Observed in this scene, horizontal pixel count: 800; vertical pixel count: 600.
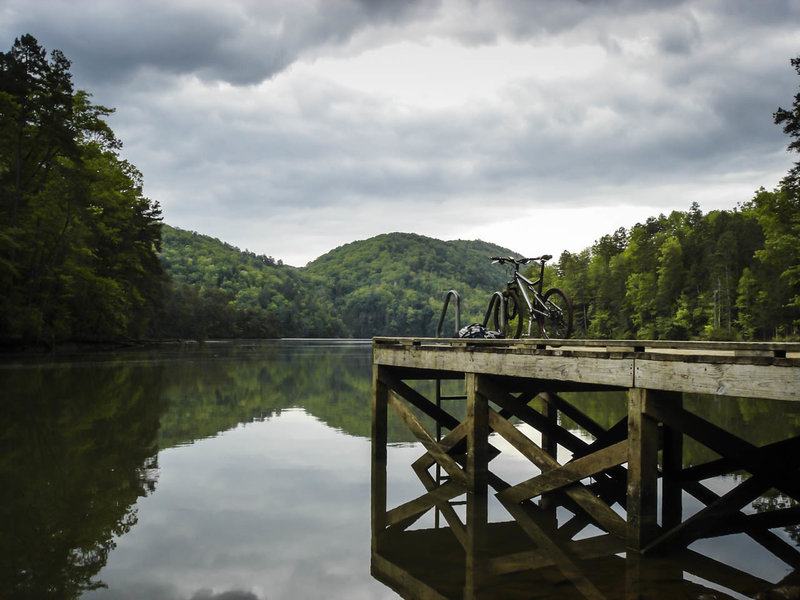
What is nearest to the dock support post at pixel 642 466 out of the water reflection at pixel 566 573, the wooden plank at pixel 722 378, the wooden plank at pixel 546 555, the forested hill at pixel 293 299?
the wooden plank at pixel 722 378

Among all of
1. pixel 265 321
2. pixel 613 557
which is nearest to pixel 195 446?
pixel 613 557

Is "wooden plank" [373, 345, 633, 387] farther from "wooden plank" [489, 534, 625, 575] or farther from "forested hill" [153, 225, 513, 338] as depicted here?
"forested hill" [153, 225, 513, 338]

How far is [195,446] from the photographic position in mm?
16000

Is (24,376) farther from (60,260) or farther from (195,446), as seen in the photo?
(60,260)

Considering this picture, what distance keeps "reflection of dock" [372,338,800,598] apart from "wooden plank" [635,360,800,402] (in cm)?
1

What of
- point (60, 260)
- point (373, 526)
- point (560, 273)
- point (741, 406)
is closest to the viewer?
point (373, 526)

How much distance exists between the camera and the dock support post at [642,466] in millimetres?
7328

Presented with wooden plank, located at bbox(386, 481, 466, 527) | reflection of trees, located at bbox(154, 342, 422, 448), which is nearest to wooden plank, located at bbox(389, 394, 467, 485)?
wooden plank, located at bbox(386, 481, 466, 527)

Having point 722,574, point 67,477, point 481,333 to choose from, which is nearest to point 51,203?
point 67,477

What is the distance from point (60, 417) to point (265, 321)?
129 metres

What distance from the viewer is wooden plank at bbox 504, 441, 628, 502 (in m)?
7.83

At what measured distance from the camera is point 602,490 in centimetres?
1068

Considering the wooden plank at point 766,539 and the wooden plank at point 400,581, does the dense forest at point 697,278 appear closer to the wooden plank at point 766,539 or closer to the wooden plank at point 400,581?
the wooden plank at point 766,539

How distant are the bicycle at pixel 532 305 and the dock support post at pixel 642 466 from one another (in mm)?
4144
